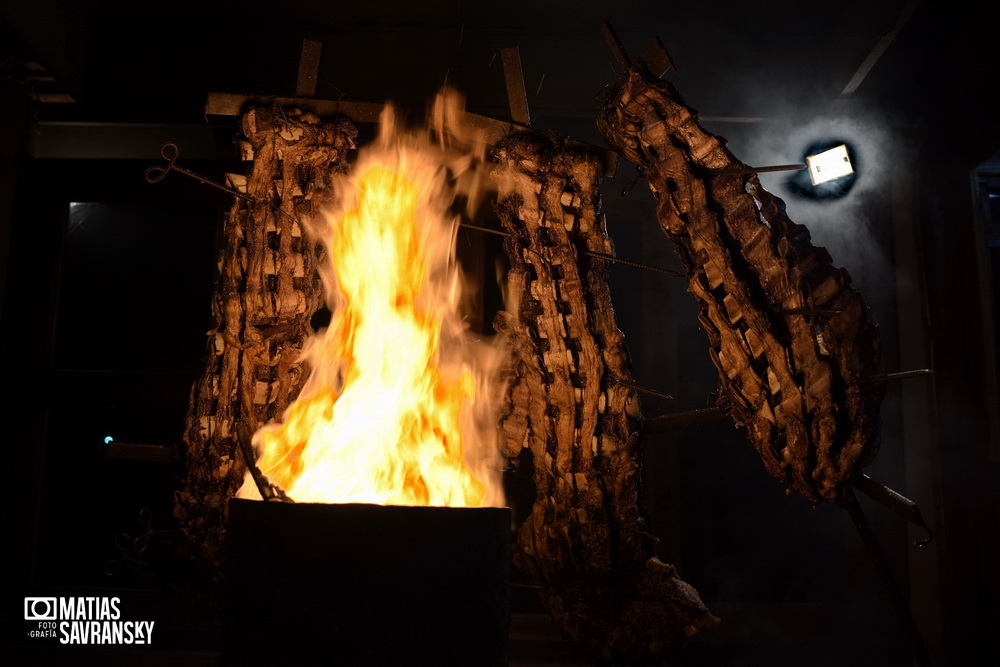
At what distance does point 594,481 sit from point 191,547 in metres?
1.93

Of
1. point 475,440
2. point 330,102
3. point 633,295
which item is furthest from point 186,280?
point 633,295

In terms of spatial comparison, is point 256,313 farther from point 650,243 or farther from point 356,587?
point 650,243

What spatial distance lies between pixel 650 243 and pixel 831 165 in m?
1.32

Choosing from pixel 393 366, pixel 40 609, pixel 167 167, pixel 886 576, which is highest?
pixel 167 167

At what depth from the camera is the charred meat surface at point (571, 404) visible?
9.30ft

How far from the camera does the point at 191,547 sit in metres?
2.83

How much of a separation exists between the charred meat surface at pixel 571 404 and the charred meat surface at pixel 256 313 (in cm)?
97

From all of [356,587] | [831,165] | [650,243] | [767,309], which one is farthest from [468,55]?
[356,587]

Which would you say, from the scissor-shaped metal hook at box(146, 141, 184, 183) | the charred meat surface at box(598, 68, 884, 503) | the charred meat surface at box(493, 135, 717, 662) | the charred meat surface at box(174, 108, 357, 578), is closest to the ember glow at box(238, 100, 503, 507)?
the charred meat surface at box(174, 108, 357, 578)

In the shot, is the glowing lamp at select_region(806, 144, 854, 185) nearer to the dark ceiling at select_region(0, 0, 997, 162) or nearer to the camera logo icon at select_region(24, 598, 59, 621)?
the dark ceiling at select_region(0, 0, 997, 162)

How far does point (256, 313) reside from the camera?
286 centimetres

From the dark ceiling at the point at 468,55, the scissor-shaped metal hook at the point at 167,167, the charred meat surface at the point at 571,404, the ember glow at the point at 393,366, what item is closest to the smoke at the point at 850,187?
the dark ceiling at the point at 468,55

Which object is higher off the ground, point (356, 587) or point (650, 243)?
point (650, 243)

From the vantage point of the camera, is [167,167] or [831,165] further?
[831,165]
